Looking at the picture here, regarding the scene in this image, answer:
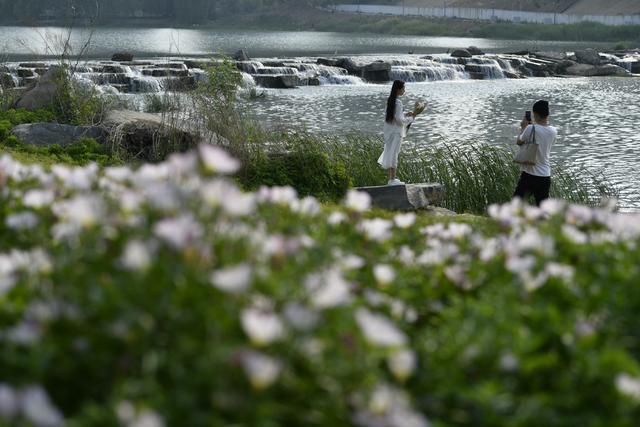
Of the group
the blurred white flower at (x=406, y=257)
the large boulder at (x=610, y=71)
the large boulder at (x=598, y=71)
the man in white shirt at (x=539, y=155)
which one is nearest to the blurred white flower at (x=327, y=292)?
the blurred white flower at (x=406, y=257)

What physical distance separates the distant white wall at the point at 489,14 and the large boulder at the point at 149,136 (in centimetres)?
8306

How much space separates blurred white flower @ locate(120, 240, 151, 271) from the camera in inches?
96.8

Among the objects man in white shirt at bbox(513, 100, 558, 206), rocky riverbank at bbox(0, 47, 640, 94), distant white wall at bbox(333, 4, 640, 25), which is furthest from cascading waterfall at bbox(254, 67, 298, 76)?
distant white wall at bbox(333, 4, 640, 25)

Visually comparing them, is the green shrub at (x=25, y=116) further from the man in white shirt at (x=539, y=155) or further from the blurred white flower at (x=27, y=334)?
the blurred white flower at (x=27, y=334)

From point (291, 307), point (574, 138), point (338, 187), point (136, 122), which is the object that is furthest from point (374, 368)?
point (574, 138)

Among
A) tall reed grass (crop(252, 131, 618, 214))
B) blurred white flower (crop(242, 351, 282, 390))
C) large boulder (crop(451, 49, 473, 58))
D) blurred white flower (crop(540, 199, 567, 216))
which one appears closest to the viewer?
blurred white flower (crop(242, 351, 282, 390))

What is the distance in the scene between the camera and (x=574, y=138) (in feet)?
72.4

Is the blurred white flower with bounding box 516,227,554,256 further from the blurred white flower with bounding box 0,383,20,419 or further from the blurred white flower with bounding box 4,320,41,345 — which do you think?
the blurred white flower with bounding box 0,383,20,419

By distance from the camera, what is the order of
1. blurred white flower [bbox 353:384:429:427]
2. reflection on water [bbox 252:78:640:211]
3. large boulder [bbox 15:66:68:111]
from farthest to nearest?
reflection on water [bbox 252:78:640:211] → large boulder [bbox 15:66:68:111] → blurred white flower [bbox 353:384:429:427]

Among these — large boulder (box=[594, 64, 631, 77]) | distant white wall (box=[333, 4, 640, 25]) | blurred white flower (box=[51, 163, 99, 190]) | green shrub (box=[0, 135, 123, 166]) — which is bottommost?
large boulder (box=[594, 64, 631, 77])

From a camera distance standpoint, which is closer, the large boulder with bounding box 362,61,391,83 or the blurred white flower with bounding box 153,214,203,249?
the blurred white flower with bounding box 153,214,203,249

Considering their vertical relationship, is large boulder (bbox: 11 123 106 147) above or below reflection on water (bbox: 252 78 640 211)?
above

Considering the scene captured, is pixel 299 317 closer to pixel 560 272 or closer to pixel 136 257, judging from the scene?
pixel 136 257

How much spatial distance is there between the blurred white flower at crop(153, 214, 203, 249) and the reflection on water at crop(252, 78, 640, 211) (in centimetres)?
1276
